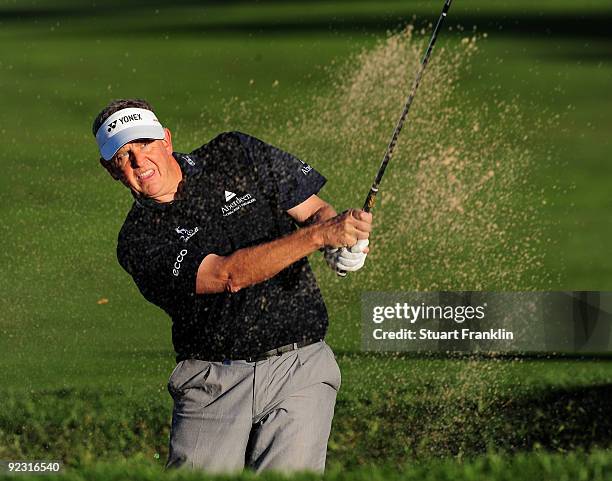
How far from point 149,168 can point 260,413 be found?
105 centimetres

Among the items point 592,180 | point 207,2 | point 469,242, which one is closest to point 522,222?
point 469,242

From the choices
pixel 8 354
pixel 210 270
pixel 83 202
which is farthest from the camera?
pixel 83 202

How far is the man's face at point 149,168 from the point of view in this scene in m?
5.86

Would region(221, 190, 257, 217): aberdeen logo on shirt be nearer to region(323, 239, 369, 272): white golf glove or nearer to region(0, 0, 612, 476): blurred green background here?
region(323, 239, 369, 272): white golf glove

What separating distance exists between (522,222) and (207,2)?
1358cm

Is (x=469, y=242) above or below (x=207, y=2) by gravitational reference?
below

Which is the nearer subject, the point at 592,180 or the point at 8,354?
the point at 8,354

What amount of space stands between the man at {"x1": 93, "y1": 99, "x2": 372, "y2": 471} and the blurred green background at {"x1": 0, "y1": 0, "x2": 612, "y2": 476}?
244cm

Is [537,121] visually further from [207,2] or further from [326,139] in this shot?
[207,2]

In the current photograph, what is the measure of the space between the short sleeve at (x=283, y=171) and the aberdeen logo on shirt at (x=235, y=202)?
0.37 ft

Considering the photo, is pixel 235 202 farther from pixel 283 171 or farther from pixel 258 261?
pixel 258 261

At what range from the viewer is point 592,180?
533 inches

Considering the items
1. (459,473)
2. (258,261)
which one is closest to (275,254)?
(258,261)

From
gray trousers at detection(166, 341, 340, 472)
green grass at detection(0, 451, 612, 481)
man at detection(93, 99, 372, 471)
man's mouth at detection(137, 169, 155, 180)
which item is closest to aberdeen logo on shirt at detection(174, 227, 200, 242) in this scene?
man at detection(93, 99, 372, 471)
